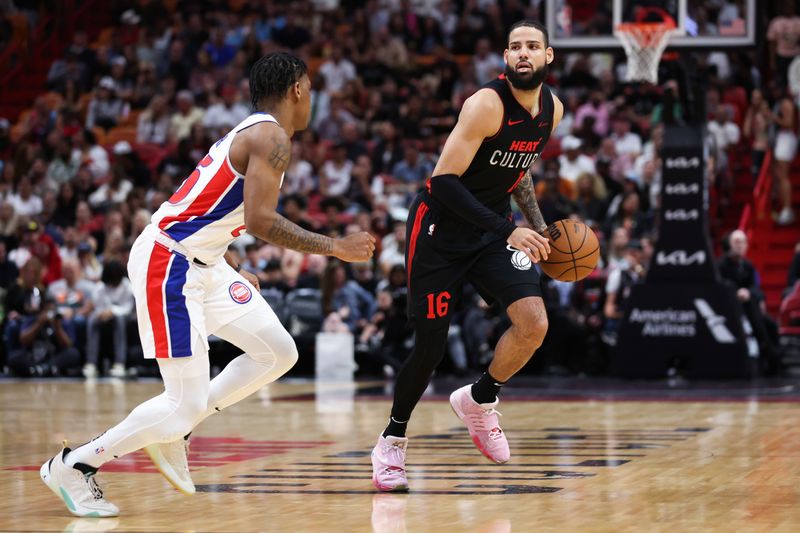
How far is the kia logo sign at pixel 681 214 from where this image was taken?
14195 millimetres

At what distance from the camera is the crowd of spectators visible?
15.8m

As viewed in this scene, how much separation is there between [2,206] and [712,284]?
10.5 meters

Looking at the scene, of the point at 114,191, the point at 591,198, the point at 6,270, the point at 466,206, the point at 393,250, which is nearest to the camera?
the point at 466,206

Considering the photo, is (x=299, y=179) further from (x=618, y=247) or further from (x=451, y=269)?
(x=451, y=269)

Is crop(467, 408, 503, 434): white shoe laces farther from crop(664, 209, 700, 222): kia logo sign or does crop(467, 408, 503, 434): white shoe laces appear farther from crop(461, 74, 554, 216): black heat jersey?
crop(664, 209, 700, 222): kia logo sign

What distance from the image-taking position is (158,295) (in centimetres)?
593

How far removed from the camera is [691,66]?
1402 centimetres

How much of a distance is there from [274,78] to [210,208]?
66 cm

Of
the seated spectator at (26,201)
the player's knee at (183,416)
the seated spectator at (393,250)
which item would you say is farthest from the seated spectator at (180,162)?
the player's knee at (183,416)

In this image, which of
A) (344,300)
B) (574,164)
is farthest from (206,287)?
(574,164)

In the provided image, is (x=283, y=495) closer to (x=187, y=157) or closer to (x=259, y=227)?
(x=259, y=227)

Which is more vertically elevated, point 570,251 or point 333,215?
point 570,251

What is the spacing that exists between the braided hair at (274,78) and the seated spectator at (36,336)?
1073 cm

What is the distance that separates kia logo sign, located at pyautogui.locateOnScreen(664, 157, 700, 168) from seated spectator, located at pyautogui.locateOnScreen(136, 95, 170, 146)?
1016cm
